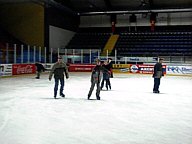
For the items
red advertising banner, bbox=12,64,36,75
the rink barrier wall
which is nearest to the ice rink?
the rink barrier wall

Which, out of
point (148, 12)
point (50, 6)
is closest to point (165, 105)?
point (50, 6)

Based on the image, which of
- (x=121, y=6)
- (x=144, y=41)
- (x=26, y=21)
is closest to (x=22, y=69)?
(x=26, y=21)

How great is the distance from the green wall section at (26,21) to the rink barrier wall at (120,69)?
4407 millimetres

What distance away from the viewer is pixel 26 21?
31.6 m

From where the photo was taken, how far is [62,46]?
35938 mm

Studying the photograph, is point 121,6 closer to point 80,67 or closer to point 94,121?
point 80,67

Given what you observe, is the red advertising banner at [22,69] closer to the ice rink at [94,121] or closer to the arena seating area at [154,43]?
the arena seating area at [154,43]

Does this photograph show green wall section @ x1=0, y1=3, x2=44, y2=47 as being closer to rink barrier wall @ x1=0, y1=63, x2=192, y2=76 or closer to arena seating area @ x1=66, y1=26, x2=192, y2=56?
rink barrier wall @ x1=0, y1=63, x2=192, y2=76

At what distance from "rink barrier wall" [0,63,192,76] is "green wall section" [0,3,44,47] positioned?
14.5 feet

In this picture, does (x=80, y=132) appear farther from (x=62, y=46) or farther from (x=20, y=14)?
(x=62, y=46)

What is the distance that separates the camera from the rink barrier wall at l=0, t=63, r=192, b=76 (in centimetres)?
2353

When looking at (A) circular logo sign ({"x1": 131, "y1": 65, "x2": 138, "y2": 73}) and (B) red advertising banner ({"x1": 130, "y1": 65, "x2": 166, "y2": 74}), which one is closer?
(B) red advertising banner ({"x1": 130, "y1": 65, "x2": 166, "y2": 74})

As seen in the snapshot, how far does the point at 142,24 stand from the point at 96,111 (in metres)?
31.1

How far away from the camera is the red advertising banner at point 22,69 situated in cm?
2417
